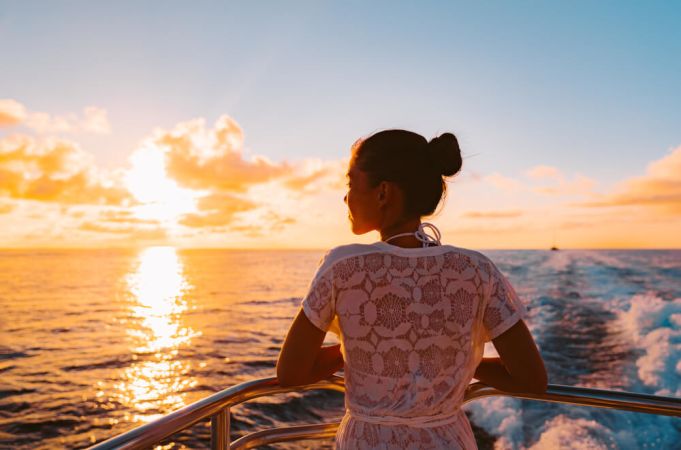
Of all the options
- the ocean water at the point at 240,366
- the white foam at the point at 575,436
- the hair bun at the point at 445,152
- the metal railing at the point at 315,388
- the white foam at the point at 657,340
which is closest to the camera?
the hair bun at the point at 445,152

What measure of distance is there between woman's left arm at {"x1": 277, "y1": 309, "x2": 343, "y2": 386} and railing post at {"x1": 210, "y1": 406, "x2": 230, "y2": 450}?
0.30 metres

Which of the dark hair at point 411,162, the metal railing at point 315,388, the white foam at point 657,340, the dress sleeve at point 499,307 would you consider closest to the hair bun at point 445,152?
the dark hair at point 411,162

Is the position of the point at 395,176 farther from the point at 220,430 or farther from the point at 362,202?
A: the point at 220,430

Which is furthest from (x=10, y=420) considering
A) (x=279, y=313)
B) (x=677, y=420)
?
(x=279, y=313)

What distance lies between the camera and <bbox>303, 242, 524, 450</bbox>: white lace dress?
1.12 metres

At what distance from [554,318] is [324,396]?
10494 millimetres

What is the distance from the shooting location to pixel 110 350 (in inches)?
663

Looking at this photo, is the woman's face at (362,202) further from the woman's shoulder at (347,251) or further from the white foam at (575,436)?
the white foam at (575,436)

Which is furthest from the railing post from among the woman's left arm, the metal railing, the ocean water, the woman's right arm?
the ocean water

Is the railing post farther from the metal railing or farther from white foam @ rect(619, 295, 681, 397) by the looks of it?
white foam @ rect(619, 295, 681, 397)

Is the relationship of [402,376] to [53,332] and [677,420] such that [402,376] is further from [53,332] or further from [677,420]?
[53,332]

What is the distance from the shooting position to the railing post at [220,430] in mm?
1473

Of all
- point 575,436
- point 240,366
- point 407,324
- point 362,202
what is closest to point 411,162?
point 362,202

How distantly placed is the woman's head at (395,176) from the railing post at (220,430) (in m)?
0.73
